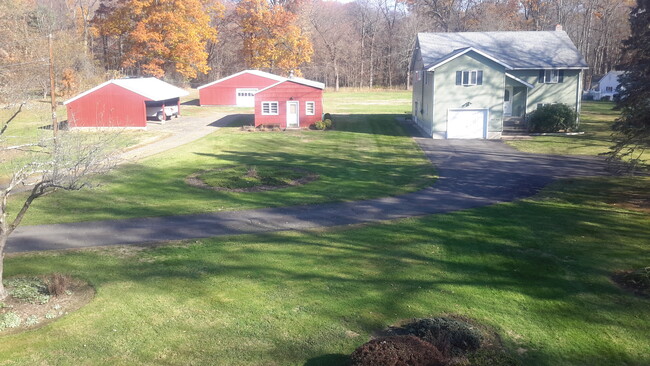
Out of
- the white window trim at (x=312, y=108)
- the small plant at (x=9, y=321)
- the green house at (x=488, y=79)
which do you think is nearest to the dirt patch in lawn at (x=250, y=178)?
the small plant at (x=9, y=321)

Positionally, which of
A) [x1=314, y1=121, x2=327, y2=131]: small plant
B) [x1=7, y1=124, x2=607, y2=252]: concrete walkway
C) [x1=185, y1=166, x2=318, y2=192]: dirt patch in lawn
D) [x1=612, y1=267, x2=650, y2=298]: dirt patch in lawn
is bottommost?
[x1=612, y1=267, x2=650, y2=298]: dirt patch in lawn

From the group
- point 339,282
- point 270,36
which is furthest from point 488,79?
point 270,36

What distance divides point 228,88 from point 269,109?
19319 millimetres

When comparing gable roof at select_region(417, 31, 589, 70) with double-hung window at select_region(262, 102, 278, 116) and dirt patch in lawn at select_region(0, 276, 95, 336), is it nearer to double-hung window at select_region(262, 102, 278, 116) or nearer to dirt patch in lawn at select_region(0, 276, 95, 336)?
double-hung window at select_region(262, 102, 278, 116)

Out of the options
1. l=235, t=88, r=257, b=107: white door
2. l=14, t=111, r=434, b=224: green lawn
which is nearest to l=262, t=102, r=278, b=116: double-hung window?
l=14, t=111, r=434, b=224: green lawn

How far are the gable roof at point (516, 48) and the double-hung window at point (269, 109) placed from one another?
38.5ft

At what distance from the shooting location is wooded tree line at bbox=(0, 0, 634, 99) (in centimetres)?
5491

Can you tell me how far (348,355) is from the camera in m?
8.73

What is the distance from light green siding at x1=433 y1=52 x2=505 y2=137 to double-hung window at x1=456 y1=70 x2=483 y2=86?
20 cm

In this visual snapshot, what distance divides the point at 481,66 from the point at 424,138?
599cm

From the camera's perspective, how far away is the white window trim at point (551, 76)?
40.9 m

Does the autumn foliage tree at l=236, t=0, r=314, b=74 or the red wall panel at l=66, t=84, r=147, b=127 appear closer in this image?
the red wall panel at l=66, t=84, r=147, b=127

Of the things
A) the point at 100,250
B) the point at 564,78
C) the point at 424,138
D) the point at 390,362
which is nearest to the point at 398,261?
the point at 390,362

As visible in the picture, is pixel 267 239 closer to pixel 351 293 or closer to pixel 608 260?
pixel 351 293
